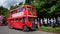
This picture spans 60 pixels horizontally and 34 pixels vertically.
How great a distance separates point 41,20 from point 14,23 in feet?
20.8

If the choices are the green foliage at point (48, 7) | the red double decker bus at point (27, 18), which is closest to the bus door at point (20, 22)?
the red double decker bus at point (27, 18)

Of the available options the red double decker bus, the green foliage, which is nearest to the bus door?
the red double decker bus

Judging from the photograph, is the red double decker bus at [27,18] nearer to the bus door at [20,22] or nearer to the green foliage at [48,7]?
the bus door at [20,22]

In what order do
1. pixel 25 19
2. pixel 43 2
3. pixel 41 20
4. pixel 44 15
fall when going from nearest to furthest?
pixel 25 19 → pixel 43 2 → pixel 44 15 → pixel 41 20

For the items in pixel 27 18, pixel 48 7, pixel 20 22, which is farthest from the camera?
pixel 48 7

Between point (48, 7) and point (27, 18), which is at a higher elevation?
point (48, 7)

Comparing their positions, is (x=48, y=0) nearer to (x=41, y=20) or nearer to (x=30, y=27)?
(x=30, y=27)

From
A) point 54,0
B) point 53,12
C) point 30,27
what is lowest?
point 30,27

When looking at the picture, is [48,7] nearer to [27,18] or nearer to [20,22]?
[27,18]

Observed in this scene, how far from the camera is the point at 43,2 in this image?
29.4 m

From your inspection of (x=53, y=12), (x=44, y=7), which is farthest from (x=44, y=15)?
(x=53, y=12)

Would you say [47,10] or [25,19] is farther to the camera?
[47,10]

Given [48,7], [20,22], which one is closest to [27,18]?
[20,22]

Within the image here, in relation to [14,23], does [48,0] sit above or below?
above
